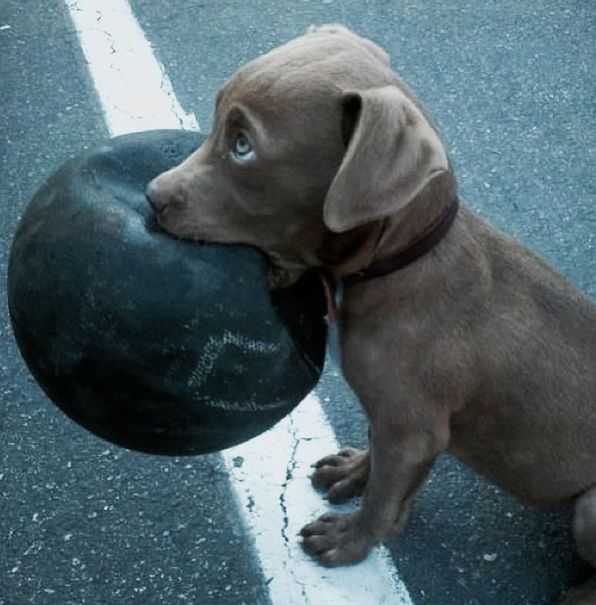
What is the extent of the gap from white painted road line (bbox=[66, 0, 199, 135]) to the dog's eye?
2314 mm

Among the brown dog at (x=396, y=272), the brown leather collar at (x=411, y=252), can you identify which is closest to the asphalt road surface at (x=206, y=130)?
the brown dog at (x=396, y=272)

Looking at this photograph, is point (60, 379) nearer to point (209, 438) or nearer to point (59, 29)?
point (209, 438)

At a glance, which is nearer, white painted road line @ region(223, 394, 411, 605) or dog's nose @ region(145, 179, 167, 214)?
dog's nose @ region(145, 179, 167, 214)

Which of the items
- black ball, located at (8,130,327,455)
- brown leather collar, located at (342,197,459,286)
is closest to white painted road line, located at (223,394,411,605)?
black ball, located at (8,130,327,455)

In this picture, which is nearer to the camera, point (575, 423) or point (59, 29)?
point (575, 423)

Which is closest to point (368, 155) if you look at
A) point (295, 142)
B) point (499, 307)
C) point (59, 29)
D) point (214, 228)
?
point (295, 142)

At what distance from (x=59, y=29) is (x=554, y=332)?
361cm

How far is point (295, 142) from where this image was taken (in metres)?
A: 2.99

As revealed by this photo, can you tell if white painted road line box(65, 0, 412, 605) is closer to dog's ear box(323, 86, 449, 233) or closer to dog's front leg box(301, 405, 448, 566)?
dog's front leg box(301, 405, 448, 566)

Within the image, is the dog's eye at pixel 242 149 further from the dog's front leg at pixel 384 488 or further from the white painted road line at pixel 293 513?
the white painted road line at pixel 293 513

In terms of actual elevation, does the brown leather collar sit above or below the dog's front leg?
above

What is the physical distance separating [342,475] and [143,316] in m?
1.18

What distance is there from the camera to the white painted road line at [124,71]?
547 centimetres

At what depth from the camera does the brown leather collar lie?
3.20 meters
